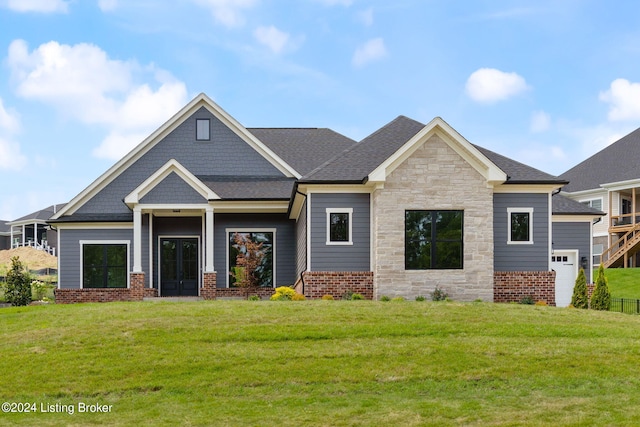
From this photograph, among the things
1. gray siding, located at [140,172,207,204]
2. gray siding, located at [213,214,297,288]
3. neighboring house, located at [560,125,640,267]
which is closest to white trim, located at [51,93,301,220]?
gray siding, located at [213,214,297,288]

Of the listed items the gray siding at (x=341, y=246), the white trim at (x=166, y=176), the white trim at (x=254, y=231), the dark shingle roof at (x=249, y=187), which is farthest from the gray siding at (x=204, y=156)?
the gray siding at (x=341, y=246)

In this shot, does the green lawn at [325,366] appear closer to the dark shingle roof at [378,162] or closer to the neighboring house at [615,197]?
the dark shingle roof at [378,162]

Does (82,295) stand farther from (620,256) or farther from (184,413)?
(620,256)

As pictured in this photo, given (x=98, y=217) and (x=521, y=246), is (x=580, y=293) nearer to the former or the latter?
(x=521, y=246)

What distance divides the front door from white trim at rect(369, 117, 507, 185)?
9675 mm

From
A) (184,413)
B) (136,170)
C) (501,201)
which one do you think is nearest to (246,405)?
(184,413)

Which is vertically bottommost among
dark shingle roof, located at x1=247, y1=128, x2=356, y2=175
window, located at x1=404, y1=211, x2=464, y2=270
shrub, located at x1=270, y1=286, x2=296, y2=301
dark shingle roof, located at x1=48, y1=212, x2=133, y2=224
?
shrub, located at x1=270, y1=286, x2=296, y2=301

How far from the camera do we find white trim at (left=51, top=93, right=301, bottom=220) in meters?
29.6

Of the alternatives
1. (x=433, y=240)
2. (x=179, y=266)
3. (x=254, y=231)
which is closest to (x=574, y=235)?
(x=433, y=240)

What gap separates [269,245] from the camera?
29422 millimetres

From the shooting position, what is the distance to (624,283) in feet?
122

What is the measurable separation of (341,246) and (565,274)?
33.4ft

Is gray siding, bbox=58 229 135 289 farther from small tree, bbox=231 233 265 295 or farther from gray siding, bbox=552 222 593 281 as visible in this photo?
gray siding, bbox=552 222 593 281

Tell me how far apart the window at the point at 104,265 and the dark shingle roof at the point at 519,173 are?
531 inches
